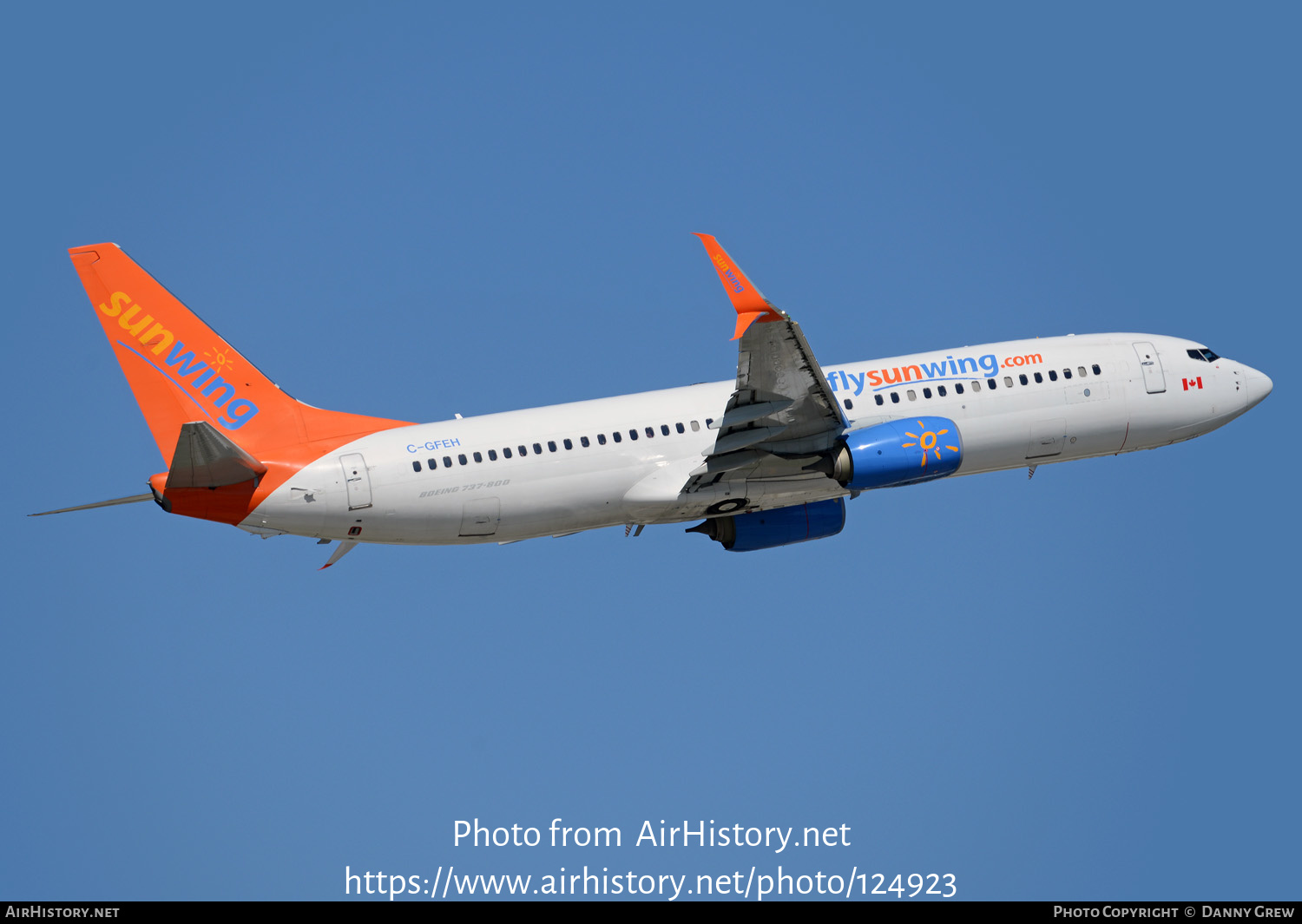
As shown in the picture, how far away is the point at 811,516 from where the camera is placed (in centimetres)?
5209

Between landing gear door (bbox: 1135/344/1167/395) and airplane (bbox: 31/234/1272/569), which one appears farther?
landing gear door (bbox: 1135/344/1167/395)

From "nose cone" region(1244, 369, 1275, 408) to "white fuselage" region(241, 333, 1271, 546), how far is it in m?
0.66

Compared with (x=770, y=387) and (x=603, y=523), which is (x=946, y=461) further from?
(x=603, y=523)

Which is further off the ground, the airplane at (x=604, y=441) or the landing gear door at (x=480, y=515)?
the airplane at (x=604, y=441)

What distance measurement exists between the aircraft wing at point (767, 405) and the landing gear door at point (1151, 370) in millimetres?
10814

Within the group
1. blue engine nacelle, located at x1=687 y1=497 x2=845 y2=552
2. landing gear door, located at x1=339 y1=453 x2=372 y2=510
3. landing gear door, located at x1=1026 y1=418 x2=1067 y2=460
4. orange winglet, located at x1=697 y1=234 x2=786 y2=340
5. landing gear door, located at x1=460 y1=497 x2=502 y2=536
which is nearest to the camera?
orange winglet, located at x1=697 y1=234 x2=786 y2=340

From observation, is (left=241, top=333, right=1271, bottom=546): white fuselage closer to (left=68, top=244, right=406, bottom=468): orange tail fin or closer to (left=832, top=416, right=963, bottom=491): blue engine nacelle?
(left=832, top=416, right=963, bottom=491): blue engine nacelle

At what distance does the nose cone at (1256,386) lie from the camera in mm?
55906

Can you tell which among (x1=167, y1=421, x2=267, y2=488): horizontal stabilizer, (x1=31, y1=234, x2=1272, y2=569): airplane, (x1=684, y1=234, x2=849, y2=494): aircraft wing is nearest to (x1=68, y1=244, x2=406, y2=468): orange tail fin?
(x1=31, y1=234, x2=1272, y2=569): airplane

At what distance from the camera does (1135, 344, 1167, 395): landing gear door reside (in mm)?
53812

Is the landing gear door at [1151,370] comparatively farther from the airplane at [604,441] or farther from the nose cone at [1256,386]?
the nose cone at [1256,386]

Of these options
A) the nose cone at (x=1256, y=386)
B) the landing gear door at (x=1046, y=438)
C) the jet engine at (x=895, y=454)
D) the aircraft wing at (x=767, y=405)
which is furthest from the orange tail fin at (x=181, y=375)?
the nose cone at (x=1256, y=386)
